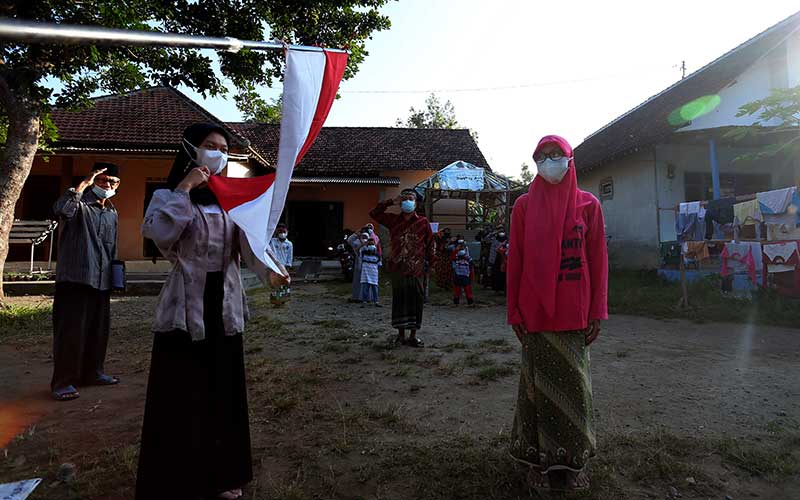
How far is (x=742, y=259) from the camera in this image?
7.80m

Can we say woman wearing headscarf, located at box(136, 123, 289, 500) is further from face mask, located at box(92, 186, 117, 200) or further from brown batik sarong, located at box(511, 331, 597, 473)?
face mask, located at box(92, 186, 117, 200)

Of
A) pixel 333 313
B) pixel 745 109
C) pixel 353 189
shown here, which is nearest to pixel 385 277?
pixel 353 189

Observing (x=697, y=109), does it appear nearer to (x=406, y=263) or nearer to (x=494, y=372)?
(x=406, y=263)

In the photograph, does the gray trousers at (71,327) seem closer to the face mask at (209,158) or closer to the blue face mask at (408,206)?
the face mask at (209,158)

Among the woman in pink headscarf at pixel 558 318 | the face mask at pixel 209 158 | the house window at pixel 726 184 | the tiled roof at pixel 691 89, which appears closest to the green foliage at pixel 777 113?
the tiled roof at pixel 691 89

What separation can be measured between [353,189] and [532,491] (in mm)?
14366

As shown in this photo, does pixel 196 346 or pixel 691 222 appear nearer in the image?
pixel 196 346

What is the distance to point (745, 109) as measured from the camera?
861 centimetres

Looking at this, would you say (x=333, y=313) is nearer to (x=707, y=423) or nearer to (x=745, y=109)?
(x=707, y=423)

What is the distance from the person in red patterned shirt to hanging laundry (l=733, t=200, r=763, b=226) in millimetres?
6517

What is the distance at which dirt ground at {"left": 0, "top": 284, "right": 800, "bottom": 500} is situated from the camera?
220cm

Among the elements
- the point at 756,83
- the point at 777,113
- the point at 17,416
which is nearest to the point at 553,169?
the point at 17,416

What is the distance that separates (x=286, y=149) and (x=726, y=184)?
1375cm

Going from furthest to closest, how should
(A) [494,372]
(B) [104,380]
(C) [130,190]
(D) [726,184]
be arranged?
1. (C) [130,190]
2. (D) [726,184]
3. (A) [494,372]
4. (B) [104,380]
